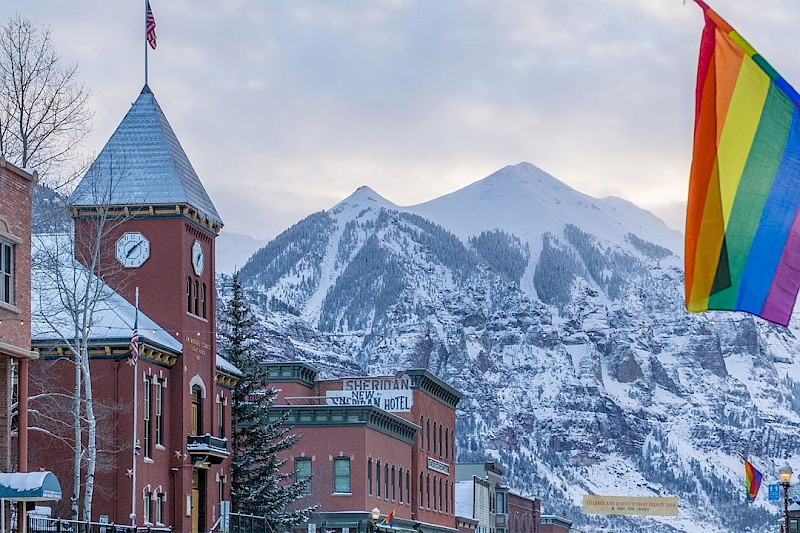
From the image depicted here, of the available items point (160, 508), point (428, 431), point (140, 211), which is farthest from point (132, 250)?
point (428, 431)

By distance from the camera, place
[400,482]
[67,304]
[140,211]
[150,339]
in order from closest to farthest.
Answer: [67,304]
[150,339]
[140,211]
[400,482]

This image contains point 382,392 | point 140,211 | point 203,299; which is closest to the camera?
point 140,211

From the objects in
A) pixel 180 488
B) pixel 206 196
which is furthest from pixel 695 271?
pixel 206 196

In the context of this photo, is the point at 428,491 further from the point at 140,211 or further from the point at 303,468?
the point at 140,211

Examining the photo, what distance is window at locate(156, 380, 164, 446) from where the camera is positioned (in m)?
52.6

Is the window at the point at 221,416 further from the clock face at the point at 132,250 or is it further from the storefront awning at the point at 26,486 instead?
the storefront awning at the point at 26,486


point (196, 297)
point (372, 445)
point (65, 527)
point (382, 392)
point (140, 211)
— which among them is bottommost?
point (65, 527)

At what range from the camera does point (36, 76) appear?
161ft

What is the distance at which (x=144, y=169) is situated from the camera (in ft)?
181

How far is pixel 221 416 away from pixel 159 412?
21.6 ft

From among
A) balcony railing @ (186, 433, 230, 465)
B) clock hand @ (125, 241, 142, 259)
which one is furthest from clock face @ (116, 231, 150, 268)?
balcony railing @ (186, 433, 230, 465)

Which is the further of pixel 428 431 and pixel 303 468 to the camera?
pixel 428 431

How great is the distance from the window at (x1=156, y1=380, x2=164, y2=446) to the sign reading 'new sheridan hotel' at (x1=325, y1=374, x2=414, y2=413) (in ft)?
99.7

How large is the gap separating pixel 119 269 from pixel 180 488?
8129mm
